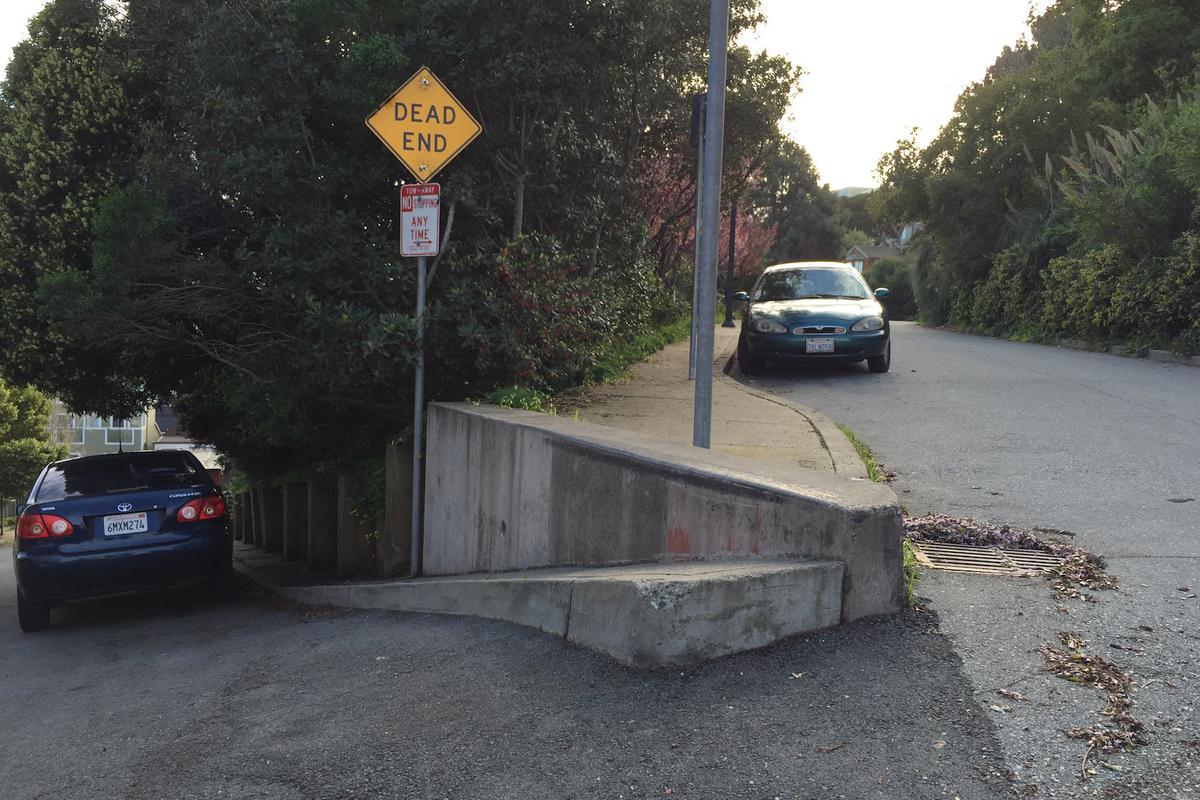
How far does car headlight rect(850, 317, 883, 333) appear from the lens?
12.3m

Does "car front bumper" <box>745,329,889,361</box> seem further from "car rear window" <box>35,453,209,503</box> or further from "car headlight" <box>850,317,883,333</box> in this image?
"car rear window" <box>35,453,209,503</box>

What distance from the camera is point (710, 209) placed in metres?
6.16

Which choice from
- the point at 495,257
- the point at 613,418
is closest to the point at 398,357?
the point at 495,257

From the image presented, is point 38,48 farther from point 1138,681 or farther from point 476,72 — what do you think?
point 1138,681

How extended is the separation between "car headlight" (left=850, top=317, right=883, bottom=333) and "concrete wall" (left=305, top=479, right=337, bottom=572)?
23.7 feet

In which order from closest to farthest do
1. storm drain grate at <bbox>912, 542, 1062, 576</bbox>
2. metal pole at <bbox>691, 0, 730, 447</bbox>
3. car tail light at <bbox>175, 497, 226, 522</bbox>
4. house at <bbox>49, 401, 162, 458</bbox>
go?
storm drain grate at <bbox>912, 542, 1062, 576</bbox>, metal pole at <bbox>691, 0, 730, 447</bbox>, car tail light at <bbox>175, 497, 226, 522</bbox>, house at <bbox>49, 401, 162, 458</bbox>

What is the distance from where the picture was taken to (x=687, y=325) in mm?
22078

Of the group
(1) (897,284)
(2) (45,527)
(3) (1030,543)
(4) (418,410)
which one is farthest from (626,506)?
(1) (897,284)

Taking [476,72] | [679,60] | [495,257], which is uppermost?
[679,60]

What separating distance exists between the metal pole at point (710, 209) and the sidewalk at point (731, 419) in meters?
0.47

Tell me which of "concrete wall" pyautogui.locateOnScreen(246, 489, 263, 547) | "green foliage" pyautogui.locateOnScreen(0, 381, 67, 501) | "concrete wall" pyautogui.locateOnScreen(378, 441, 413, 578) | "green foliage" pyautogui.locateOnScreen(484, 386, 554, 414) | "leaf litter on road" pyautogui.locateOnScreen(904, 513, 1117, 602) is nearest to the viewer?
"leaf litter on road" pyautogui.locateOnScreen(904, 513, 1117, 602)

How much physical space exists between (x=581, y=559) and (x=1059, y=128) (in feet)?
89.7

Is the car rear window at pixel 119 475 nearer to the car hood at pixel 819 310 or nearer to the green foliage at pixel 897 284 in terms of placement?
the car hood at pixel 819 310

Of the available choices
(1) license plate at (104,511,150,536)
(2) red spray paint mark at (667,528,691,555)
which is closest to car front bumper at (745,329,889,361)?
(1) license plate at (104,511,150,536)
